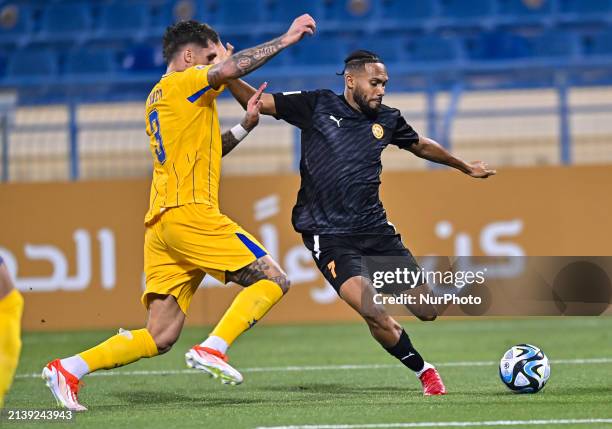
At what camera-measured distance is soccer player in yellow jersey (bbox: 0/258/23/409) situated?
4824 millimetres

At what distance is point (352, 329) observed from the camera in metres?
12.5

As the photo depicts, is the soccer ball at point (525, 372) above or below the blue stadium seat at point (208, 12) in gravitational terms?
below

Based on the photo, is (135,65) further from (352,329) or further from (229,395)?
(229,395)

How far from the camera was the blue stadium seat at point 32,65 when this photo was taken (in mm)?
16250

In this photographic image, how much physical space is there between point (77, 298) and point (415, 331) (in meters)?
3.85

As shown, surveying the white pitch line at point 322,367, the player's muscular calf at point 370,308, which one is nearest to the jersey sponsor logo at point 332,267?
the player's muscular calf at point 370,308

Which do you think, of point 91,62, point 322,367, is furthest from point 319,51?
point 322,367

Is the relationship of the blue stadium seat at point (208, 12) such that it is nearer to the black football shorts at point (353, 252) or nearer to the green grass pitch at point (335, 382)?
the green grass pitch at point (335, 382)

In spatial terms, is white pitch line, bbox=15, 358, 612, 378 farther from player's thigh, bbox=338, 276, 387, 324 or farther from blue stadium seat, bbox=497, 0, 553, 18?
blue stadium seat, bbox=497, 0, 553, 18

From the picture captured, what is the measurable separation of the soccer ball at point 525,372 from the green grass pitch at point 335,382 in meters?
0.07

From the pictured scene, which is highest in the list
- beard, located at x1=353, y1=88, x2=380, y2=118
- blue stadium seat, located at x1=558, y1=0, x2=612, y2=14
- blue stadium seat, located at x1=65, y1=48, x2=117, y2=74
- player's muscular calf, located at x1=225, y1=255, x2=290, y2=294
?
blue stadium seat, located at x1=558, y1=0, x2=612, y2=14

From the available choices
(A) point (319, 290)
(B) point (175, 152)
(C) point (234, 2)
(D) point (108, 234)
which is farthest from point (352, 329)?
(C) point (234, 2)

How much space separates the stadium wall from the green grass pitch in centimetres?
40

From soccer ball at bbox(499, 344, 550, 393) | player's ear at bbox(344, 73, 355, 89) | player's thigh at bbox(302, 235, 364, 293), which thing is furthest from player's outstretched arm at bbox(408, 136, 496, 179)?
soccer ball at bbox(499, 344, 550, 393)
